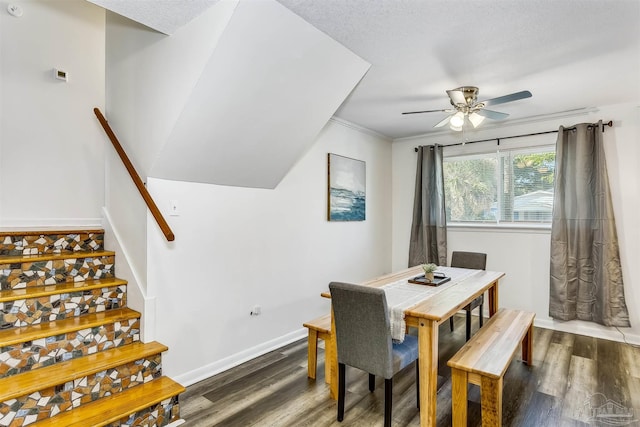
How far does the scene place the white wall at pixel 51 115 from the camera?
9.06ft

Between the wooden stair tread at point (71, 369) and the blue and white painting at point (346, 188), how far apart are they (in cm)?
245

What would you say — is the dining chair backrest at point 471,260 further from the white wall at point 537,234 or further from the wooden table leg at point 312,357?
the wooden table leg at point 312,357

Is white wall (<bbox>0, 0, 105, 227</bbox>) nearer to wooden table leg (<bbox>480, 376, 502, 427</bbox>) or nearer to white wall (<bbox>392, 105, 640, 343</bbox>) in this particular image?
wooden table leg (<bbox>480, 376, 502, 427</bbox>)

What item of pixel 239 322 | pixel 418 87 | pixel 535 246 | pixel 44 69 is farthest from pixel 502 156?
pixel 44 69

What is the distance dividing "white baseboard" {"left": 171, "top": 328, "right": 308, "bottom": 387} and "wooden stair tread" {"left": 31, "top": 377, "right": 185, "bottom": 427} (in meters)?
0.49

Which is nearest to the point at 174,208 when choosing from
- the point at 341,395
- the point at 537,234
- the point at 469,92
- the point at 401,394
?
the point at 341,395

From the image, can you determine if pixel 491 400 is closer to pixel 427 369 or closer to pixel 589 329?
pixel 427 369

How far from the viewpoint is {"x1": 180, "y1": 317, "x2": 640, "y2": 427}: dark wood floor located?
2.26 m

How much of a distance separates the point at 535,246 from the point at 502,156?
1.19m

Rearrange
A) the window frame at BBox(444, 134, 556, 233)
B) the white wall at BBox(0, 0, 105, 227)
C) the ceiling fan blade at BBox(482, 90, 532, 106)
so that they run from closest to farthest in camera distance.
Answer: the ceiling fan blade at BBox(482, 90, 532, 106), the white wall at BBox(0, 0, 105, 227), the window frame at BBox(444, 134, 556, 233)

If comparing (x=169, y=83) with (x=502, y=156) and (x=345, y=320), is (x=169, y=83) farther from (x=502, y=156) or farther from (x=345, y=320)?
(x=502, y=156)

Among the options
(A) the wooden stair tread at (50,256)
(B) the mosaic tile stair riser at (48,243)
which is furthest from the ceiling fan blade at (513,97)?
(B) the mosaic tile stair riser at (48,243)

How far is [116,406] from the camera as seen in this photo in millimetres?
1949

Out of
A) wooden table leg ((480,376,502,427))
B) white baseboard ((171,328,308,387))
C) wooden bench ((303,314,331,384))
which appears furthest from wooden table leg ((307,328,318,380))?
wooden table leg ((480,376,502,427))
